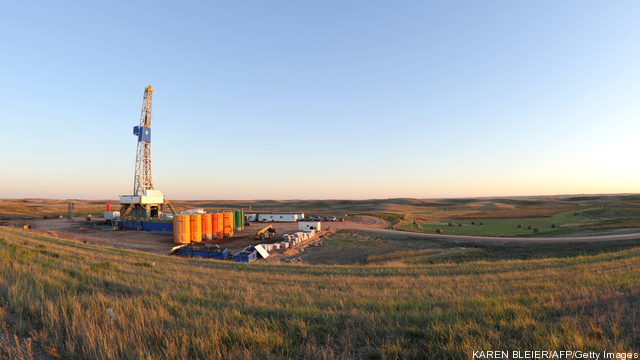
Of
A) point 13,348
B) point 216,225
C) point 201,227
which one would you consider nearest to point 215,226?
point 216,225

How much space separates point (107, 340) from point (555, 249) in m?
37.5

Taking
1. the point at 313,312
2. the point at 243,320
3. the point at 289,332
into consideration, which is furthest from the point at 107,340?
the point at 313,312

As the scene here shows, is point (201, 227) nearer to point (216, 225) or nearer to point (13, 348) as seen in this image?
point (216, 225)

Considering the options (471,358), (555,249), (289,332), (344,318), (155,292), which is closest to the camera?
(471,358)

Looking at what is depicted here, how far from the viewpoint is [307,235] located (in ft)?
139

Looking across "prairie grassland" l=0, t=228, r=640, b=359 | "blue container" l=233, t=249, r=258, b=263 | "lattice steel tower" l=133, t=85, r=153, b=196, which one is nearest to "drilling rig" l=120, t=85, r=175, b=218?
"lattice steel tower" l=133, t=85, r=153, b=196

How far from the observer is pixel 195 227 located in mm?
40188

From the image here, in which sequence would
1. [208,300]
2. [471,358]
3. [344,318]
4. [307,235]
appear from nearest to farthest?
[471,358], [344,318], [208,300], [307,235]

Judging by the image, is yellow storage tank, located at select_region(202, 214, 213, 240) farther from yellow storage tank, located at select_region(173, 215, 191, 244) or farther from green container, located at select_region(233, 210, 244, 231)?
green container, located at select_region(233, 210, 244, 231)

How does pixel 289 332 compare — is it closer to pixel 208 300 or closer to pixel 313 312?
pixel 313 312

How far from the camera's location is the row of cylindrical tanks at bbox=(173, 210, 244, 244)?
38438mm

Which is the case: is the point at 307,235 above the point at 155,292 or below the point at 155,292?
below

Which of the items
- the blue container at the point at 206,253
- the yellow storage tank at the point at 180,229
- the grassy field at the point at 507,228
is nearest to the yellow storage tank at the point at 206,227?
the yellow storage tank at the point at 180,229

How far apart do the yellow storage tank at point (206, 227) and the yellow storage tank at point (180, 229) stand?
3.40 meters
